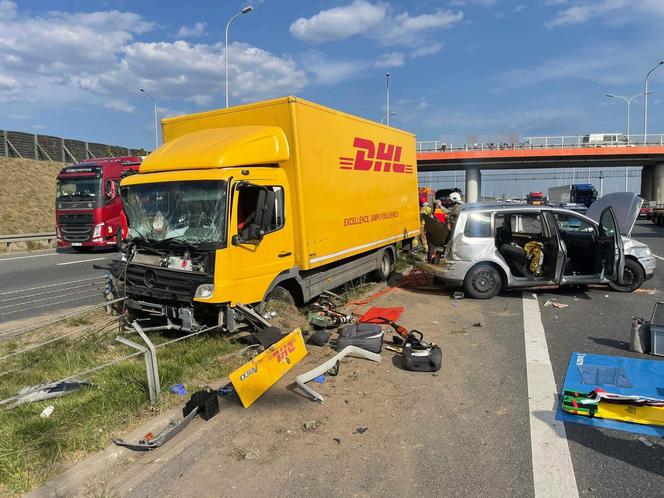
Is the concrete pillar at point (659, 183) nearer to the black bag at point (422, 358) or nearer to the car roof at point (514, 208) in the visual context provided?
the car roof at point (514, 208)

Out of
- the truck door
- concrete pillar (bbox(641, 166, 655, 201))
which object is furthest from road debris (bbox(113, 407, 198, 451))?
concrete pillar (bbox(641, 166, 655, 201))

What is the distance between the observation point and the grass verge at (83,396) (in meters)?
3.28

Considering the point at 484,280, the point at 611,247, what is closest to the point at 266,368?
the point at 484,280

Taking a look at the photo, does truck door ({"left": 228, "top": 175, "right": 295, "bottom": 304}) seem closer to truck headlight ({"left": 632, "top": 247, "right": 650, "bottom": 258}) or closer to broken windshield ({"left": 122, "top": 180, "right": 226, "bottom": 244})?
broken windshield ({"left": 122, "top": 180, "right": 226, "bottom": 244})

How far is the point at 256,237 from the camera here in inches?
226

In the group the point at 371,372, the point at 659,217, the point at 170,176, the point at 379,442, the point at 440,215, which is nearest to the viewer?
the point at 379,442

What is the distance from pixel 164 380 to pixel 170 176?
8.31 ft

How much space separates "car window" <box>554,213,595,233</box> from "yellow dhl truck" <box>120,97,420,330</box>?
3676 millimetres

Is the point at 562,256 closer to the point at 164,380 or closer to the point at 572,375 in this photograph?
the point at 572,375

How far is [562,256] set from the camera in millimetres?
8273

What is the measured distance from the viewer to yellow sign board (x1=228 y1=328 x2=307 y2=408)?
4.13 m

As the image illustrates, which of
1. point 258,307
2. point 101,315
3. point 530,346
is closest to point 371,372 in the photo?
point 258,307

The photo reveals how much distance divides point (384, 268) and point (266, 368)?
252 inches

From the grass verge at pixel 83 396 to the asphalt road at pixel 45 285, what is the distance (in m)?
2.44
